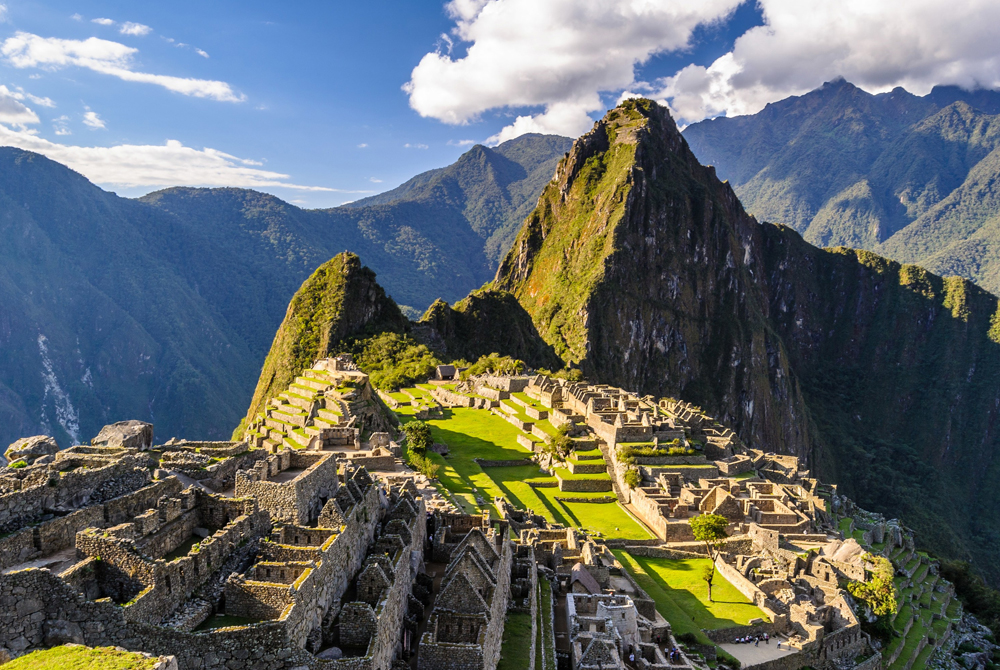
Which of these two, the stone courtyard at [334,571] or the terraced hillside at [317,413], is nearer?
the stone courtyard at [334,571]

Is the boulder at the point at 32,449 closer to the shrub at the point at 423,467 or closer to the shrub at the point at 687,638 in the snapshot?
the shrub at the point at 423,467

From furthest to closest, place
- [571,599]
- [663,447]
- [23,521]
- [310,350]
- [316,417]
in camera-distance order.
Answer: [310,350] < [663,447] < [316,417] < [571,599] < [23,521]

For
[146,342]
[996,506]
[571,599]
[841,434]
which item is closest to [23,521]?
[571,599]

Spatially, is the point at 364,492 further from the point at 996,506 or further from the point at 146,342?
the point at 996,506

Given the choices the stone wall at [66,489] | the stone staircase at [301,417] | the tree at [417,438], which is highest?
the stone wall at [66,489]

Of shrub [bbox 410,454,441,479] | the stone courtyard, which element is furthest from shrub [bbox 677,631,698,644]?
shrub [bbox 410,454,441,479]

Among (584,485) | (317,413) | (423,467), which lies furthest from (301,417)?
(584,485)

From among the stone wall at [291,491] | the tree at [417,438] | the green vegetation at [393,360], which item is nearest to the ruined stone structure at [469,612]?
the stone wall at [291,491]

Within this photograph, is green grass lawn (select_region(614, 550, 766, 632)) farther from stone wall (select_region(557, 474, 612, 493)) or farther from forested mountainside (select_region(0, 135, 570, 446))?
forested mountainside (select_region(0, 135, 570, 446))
